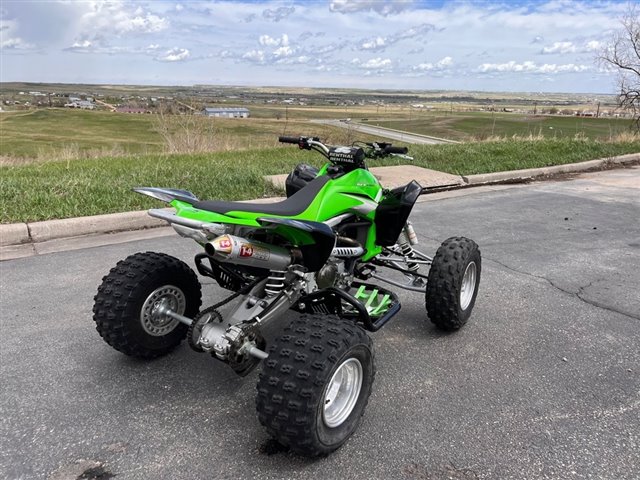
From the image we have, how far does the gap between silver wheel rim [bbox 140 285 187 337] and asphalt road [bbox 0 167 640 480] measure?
0.75 feet

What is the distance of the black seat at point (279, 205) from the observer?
2.65 m

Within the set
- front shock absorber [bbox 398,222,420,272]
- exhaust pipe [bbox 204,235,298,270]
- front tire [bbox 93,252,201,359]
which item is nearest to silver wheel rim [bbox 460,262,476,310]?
front shock absorber [bbox 398,222,420,272]

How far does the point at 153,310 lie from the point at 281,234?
1.04 metres

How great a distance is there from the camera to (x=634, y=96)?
18.4 meters

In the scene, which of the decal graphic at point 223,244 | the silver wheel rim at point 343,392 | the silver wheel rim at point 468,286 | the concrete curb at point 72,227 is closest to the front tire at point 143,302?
the decal graphic at point 223,244

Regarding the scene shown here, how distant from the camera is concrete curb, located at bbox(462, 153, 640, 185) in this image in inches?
404

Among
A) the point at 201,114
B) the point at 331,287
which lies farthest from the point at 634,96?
the point at 331,287

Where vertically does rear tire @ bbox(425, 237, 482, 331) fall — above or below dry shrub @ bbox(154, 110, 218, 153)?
below

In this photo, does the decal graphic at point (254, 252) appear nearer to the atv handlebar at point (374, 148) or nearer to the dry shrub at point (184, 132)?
the atv handlebar at point (374, 148)

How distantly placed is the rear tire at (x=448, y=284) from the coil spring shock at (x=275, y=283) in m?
1.26

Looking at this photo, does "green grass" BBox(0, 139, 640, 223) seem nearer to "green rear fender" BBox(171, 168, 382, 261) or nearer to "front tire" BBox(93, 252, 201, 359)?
"front tire" BBox(93, 252, 201, 359)

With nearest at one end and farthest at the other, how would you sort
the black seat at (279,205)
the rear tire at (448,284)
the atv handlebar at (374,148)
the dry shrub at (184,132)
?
the black seat at (279,205) < the rear tire at (448,284) < the atv handlebar at (374,148) < the dry shrub at (184,132)

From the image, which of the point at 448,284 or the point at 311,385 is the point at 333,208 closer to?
the point at 448,284

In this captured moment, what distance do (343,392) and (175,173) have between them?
6378 mm
